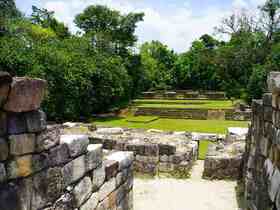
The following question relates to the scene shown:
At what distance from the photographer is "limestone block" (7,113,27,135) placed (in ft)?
10.1

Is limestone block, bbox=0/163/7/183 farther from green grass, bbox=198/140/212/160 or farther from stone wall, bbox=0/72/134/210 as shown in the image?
green grass, bbox=198/140/212/160

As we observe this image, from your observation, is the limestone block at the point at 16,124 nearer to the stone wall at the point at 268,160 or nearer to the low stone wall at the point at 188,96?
the stone wall at the point at 268,160

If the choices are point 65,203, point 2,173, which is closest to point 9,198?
point 2,173

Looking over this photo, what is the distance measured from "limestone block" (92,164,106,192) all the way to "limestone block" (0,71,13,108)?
6.66 ft

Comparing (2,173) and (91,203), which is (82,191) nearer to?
(91,203)

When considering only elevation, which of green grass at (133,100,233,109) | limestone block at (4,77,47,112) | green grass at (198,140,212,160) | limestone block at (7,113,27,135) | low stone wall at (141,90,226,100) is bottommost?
green grass at (198,140,212,160)

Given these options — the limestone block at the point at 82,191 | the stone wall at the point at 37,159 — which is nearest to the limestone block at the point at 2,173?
the stone wall at the point at 37,159

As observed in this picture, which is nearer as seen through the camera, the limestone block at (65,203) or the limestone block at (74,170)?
the limestone block at (65,203)

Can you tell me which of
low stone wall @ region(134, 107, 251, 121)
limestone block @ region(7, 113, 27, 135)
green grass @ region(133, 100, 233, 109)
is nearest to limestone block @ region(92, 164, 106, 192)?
limestone block @ region(7, 113, 27, 135)

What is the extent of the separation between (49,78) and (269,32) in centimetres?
2821

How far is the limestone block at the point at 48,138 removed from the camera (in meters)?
3.36

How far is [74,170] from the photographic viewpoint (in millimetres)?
4059

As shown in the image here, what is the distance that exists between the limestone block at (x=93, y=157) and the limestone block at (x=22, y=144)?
3.98 feet

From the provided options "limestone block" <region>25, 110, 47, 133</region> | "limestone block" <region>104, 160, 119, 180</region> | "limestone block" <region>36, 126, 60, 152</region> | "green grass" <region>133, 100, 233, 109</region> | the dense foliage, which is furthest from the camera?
"green grass" <region>133, 100, 233, 109</region>
